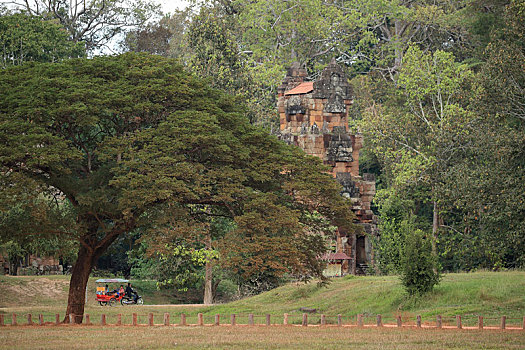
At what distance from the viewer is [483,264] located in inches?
1548

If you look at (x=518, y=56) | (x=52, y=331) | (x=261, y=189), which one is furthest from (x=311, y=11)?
(x=52, y=331)

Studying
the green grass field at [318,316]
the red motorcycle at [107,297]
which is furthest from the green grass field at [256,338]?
the red motorcycle at [107,297]

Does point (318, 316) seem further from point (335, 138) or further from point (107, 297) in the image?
point (107, 297)

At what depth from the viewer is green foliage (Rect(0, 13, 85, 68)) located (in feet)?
140

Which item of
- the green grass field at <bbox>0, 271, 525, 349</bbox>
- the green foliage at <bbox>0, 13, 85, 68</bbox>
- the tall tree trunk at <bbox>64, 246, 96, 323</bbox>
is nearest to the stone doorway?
the green grass field at <bbox>0, 271, 525, 349</bbox>

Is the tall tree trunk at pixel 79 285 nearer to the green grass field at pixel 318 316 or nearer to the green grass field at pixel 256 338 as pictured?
the green grass field at pixel 318 316

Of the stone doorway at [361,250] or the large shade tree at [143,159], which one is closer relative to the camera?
the large shade tree at [143,159]

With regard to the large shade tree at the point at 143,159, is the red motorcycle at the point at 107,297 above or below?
below

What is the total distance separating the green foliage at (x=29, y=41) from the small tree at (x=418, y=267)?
2490cm

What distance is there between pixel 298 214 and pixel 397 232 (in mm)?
21850

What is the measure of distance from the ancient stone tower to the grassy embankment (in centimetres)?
303

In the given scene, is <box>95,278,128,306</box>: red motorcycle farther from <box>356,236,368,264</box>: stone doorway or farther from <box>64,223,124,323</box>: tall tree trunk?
<box>64,223,124,323</box>: tall tree trunk

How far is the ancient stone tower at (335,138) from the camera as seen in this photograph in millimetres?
35094

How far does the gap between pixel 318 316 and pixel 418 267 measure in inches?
152
